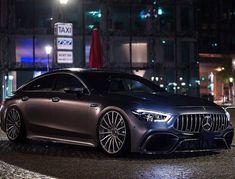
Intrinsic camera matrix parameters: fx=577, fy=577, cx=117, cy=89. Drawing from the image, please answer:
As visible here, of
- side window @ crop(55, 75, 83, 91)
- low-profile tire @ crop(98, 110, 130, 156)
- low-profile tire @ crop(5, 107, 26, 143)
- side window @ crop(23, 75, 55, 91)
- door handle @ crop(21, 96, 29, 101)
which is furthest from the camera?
low-profile tire @ crop(5, 107, 26, 143)

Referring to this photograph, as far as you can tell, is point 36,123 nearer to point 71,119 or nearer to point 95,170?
point 71,119

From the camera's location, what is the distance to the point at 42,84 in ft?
35.3

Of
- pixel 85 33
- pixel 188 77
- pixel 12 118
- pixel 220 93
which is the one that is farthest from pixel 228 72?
pixel 12 118

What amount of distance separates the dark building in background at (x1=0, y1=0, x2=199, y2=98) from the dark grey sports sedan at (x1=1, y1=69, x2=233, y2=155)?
4081 cm

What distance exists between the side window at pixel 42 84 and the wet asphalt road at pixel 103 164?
1.19 m

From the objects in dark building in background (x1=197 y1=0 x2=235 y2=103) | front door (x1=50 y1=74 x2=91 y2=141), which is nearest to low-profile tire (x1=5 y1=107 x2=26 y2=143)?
front door (x1=50 y1=74 x2=91 y2=141)

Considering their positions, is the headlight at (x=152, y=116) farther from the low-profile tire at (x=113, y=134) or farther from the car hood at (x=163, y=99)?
the low-profile tire at (x=113, y=134)

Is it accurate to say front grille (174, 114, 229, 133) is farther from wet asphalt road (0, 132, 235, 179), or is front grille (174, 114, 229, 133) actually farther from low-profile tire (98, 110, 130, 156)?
low-profile tire (98, 110, 130, 156)

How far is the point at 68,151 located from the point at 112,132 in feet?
4.00

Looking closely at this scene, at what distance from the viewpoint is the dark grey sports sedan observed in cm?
858

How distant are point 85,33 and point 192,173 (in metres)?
46.5

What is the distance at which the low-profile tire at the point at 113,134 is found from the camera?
28.7ft

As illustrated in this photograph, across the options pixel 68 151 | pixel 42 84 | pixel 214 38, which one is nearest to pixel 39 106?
pixel 42 84

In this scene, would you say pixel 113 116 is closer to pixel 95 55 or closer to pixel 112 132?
pixel 112 132
